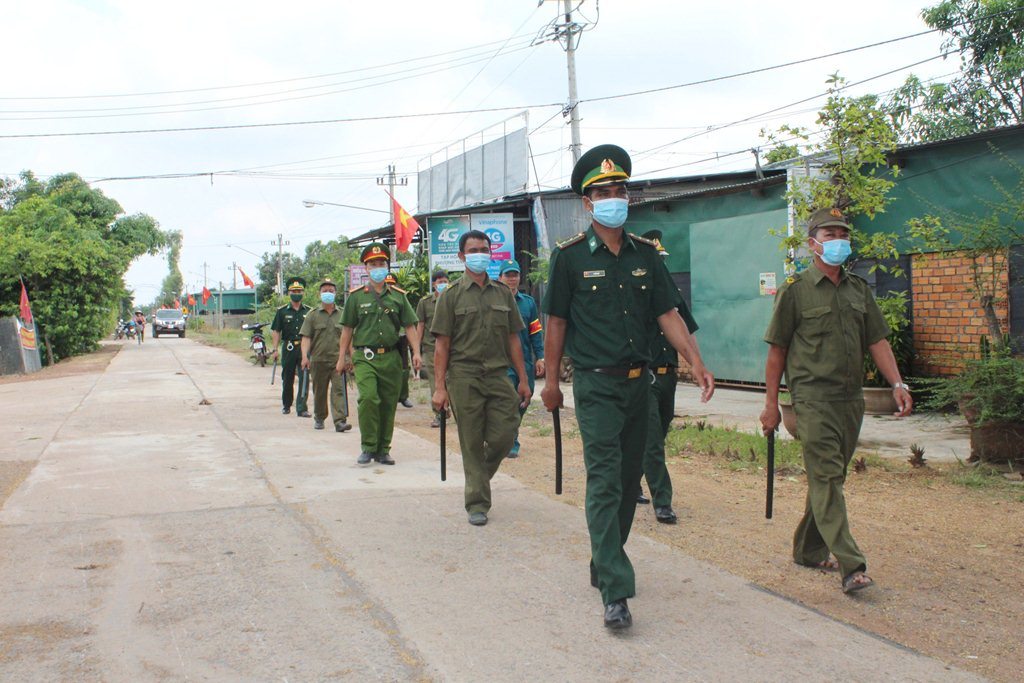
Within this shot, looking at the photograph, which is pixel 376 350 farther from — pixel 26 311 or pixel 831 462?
pixel 26 311

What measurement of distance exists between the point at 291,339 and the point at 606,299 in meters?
9.15

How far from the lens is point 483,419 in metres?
6.29

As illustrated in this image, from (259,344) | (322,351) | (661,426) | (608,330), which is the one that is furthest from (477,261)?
(259,344)

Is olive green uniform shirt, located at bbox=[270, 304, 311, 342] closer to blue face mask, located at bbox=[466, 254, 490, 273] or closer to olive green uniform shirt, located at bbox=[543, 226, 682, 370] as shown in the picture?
blue face mask, located at bbox=[466, 254, 490, 273]

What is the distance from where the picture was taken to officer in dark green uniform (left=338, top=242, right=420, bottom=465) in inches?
325

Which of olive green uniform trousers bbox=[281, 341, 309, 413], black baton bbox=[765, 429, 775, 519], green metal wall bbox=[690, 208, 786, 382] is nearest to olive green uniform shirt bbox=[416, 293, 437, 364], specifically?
olive green uniform trousers bbox=[281, 341, 309, 413]


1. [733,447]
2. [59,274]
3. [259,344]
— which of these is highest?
[59,274]

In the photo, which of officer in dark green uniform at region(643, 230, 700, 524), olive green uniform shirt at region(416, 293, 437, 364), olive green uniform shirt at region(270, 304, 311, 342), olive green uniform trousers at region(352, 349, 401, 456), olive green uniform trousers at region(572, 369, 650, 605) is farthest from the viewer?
olive green uniform shirt at region(270, 304, 311, 342)

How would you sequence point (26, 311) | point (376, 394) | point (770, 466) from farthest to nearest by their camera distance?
point (26, 311) < point (376, 394) < point (770, 466)

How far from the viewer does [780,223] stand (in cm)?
1404

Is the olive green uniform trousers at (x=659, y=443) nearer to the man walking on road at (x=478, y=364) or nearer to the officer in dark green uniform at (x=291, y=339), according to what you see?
the man walking on road at (x=478, y=364)

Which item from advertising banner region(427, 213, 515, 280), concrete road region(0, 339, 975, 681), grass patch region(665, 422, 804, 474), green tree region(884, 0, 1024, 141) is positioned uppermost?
green tree region(884, 0, 1024, 141)

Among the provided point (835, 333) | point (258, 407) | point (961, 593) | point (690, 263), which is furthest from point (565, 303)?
point (690, 263)

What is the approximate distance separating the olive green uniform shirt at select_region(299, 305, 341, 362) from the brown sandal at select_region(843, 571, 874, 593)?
7.85m
